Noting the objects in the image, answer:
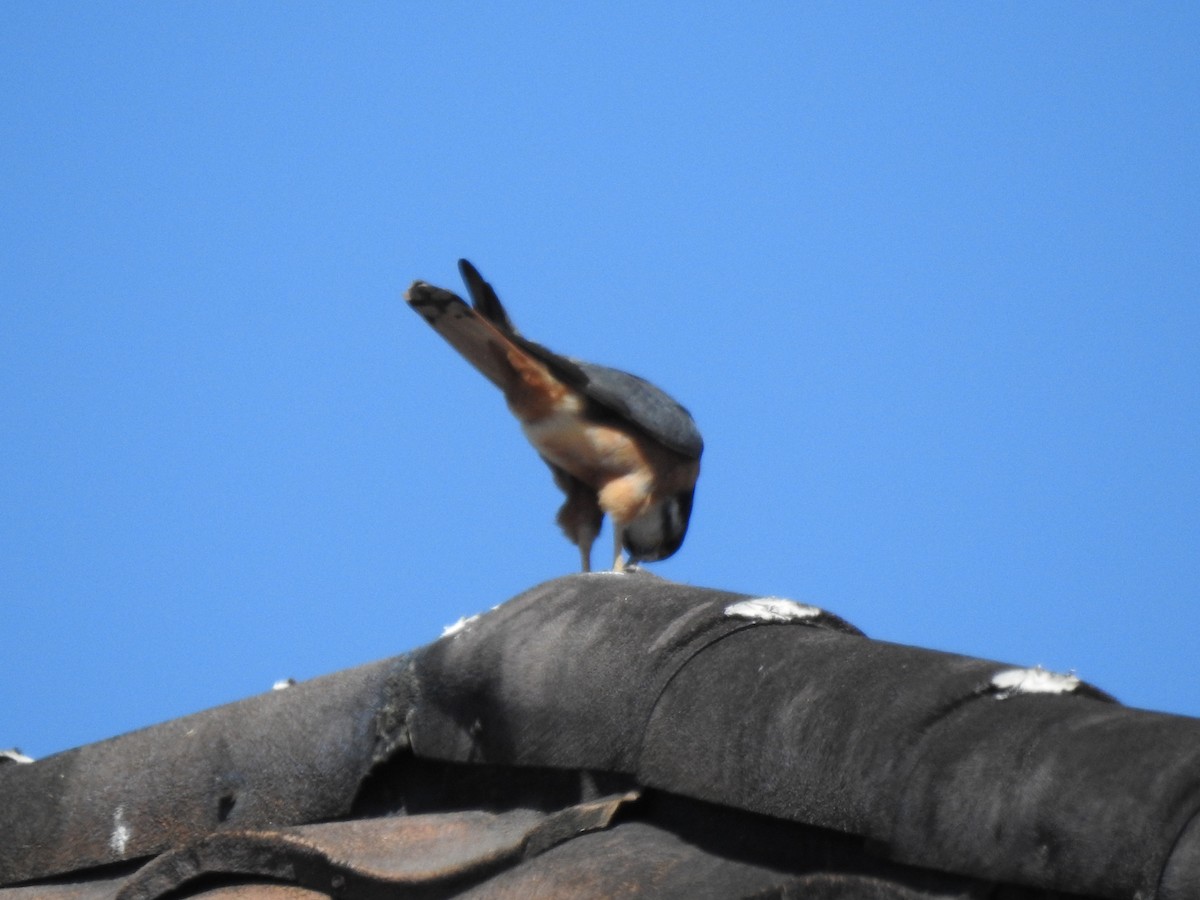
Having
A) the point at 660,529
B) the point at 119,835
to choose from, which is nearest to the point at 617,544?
the point at 660,529

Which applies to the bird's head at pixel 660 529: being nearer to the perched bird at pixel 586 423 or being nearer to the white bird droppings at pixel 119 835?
the perched bird at pixel 586 423

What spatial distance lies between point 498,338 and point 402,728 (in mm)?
2369

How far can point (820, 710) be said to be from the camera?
2.39 m

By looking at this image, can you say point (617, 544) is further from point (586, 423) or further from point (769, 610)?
point (769, 610)

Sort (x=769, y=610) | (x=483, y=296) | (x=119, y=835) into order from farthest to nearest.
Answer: (x=483, y=296) < (x=119, y=835) < (x=769, y=610)

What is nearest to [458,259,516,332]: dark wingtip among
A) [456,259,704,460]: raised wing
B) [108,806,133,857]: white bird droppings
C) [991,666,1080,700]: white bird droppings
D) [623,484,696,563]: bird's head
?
[456,259,704,460]: raised wing

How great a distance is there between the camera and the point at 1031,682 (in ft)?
7.48

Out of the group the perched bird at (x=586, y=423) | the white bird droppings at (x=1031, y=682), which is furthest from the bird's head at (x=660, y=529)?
the white bird droppings at (x=1031, y=682)

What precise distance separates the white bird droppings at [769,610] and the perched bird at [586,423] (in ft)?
8.28

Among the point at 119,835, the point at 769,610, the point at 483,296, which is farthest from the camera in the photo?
the point at 483,296

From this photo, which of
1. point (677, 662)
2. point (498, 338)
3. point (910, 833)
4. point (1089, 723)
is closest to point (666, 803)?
point (677, 662)

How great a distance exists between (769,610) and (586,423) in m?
2.83

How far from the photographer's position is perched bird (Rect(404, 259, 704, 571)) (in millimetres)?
5391

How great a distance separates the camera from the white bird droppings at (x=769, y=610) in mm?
2814
